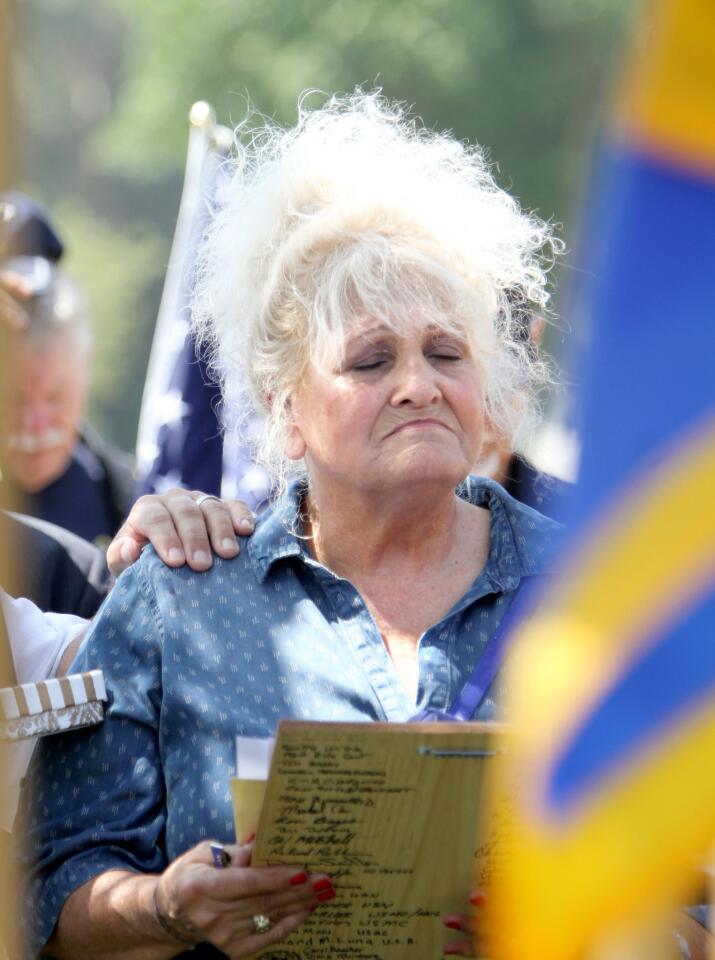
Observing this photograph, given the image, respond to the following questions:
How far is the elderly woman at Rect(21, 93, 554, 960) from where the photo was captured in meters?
2.52

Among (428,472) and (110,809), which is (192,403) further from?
(110,809)

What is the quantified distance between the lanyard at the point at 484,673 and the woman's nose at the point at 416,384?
0.38 m

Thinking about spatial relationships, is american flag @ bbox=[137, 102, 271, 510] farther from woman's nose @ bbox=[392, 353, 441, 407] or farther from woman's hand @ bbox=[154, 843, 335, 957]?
woman's hand @ bbox=[154, 843, 335, 957]

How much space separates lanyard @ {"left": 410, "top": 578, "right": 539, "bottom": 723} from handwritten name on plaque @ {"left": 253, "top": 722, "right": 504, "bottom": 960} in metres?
0.30

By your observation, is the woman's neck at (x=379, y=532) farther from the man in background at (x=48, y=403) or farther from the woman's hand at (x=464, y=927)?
the man in background at (x=48, y=403)

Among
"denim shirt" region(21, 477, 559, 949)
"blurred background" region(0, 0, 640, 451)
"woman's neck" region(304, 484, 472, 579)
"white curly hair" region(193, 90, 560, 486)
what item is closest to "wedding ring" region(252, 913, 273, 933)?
"denim shirt" region(21, 477, 559, 949)

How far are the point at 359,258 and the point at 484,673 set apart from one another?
0.77 metres

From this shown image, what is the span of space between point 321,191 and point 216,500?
602 millimetres

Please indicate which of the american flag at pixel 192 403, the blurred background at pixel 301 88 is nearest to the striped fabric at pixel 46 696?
the american flag at pixel 192 403

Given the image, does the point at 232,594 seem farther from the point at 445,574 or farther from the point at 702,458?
the point at 702,458

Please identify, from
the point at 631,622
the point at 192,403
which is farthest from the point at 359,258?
the point at 192,403

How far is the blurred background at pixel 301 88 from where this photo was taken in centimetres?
2255

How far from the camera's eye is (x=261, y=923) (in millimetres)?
2266

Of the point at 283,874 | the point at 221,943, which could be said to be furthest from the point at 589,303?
the point at 221,943
